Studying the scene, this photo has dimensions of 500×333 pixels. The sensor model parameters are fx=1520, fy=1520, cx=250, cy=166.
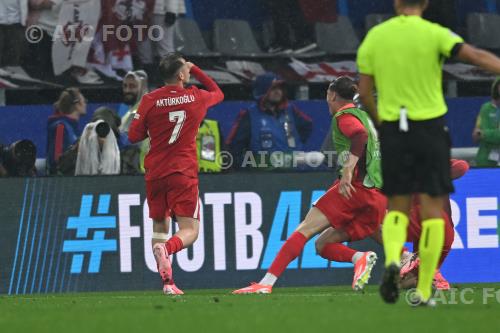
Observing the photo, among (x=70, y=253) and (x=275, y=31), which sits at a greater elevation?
(x=275, y=31)

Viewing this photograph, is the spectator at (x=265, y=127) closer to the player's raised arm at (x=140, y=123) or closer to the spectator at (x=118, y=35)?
the spectator at (x=118, y=35)

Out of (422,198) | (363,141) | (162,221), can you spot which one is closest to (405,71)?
(422,198)

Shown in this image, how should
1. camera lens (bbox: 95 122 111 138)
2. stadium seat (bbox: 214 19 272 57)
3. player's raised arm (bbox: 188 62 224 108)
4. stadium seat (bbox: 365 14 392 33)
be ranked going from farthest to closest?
stadium seat (bbox: 365 14 392 33), stadium seat (bbox: 214 19 272 57), camera lens (bbox: 95 122 111 138), player's raised arm (bbox: 188 62 224 108)

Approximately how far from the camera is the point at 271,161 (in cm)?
1662

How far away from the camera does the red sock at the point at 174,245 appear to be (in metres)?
12.7

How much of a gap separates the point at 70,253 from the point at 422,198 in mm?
6386

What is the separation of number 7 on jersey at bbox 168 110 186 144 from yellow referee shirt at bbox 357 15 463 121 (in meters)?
3.82

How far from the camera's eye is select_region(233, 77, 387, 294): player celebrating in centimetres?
1259

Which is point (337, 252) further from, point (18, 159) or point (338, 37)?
point (338, 37)

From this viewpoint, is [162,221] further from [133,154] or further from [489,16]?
[489,16]

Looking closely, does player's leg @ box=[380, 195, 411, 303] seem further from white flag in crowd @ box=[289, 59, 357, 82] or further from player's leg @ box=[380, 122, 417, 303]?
white flag in crowd @ box=[289, 59, 357, 82]

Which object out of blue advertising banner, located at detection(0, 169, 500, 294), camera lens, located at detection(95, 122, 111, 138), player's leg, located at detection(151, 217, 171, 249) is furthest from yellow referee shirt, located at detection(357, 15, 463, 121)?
camera lens, located at detection(95, 122, 111, 138)

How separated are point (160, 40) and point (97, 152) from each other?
141 inches

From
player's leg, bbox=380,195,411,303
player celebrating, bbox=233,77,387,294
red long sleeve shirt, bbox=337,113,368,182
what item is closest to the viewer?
player's leg, bbox=380,195,411,303
